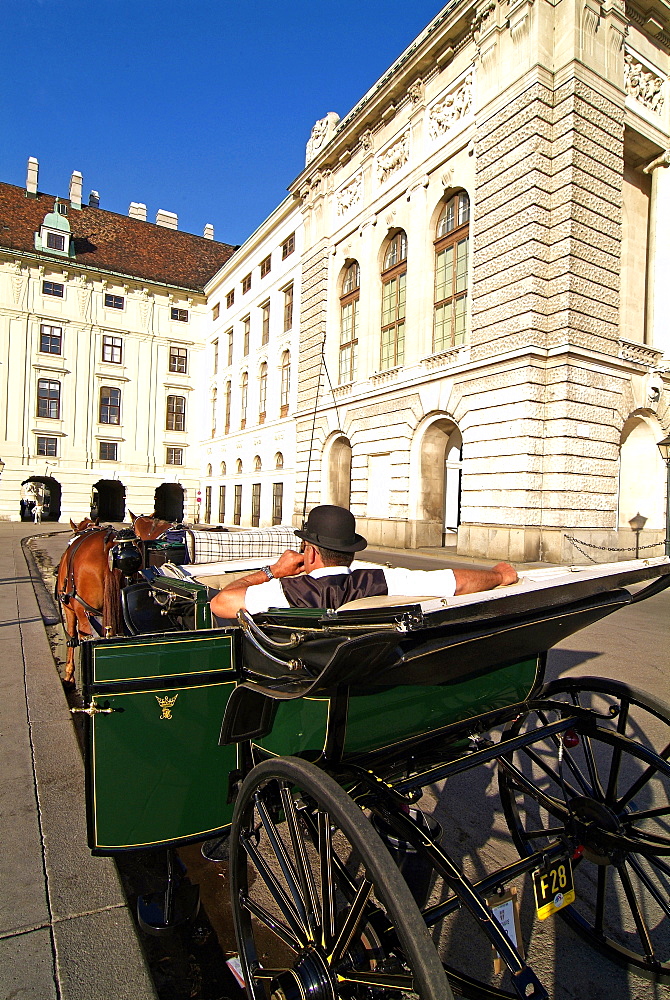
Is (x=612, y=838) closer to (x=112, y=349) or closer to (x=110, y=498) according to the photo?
(x=112, y=349)

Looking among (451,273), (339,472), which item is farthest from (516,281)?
(339,472)

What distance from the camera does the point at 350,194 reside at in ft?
82.2

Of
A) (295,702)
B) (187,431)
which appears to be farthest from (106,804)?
(187,431)

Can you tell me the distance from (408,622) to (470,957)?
1542mm

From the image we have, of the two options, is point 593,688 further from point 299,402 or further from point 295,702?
point 299,402

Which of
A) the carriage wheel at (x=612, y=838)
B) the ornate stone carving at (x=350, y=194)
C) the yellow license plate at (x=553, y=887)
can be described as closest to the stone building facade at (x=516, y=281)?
the ornate stone carving at (x=350, y=194)

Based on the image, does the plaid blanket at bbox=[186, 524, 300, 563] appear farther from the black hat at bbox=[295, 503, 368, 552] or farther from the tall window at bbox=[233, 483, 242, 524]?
the tall window at bbox=[233, 483, 242, 524]

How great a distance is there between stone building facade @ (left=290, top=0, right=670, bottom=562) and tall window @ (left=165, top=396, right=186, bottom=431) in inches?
849

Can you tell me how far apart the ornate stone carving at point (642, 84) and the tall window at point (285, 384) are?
17802mm

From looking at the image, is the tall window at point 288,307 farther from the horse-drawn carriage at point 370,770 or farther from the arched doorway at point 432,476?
the horse-drawn carriage at point 370,770

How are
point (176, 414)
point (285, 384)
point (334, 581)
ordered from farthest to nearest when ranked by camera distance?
point (176, 414)
point (285, 384)
point (334, 581)

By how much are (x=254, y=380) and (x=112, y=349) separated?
12.7 meters

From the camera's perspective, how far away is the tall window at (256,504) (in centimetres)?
3234

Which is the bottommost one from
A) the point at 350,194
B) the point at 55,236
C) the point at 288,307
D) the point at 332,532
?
the point at 332,532
